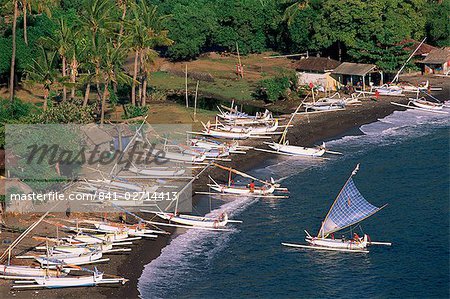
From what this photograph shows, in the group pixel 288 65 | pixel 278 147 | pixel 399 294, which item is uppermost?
pixel 288 65

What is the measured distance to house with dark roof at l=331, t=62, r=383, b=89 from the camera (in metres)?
120

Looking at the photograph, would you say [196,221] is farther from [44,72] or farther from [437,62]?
[437,62]

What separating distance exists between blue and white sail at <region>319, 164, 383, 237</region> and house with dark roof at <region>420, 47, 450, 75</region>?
193ft

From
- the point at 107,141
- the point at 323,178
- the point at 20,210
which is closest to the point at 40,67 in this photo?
the point at 107,141

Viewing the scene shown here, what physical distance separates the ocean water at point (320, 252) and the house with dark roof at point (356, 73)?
25.6 meters

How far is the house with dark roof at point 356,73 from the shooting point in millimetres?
120250

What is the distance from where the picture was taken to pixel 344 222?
72.6m

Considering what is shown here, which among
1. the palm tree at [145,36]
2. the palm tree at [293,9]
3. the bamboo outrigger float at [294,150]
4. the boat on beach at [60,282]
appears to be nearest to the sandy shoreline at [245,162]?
the boat on beach at [60,282]

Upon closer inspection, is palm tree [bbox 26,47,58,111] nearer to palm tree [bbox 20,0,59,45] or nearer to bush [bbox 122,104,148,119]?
bush [bbox 122,104,148,119]

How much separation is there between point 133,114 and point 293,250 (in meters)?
36.7

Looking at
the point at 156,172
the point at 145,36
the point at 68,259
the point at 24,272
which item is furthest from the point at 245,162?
the point at 24,272

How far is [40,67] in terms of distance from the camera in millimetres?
92812

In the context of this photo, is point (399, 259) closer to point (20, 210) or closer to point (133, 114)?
point (20, 210)

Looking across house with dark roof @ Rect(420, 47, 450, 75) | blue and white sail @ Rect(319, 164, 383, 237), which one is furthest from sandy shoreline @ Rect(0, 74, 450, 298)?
blue and white sail @ Rect(319, 164, 383, 237)
